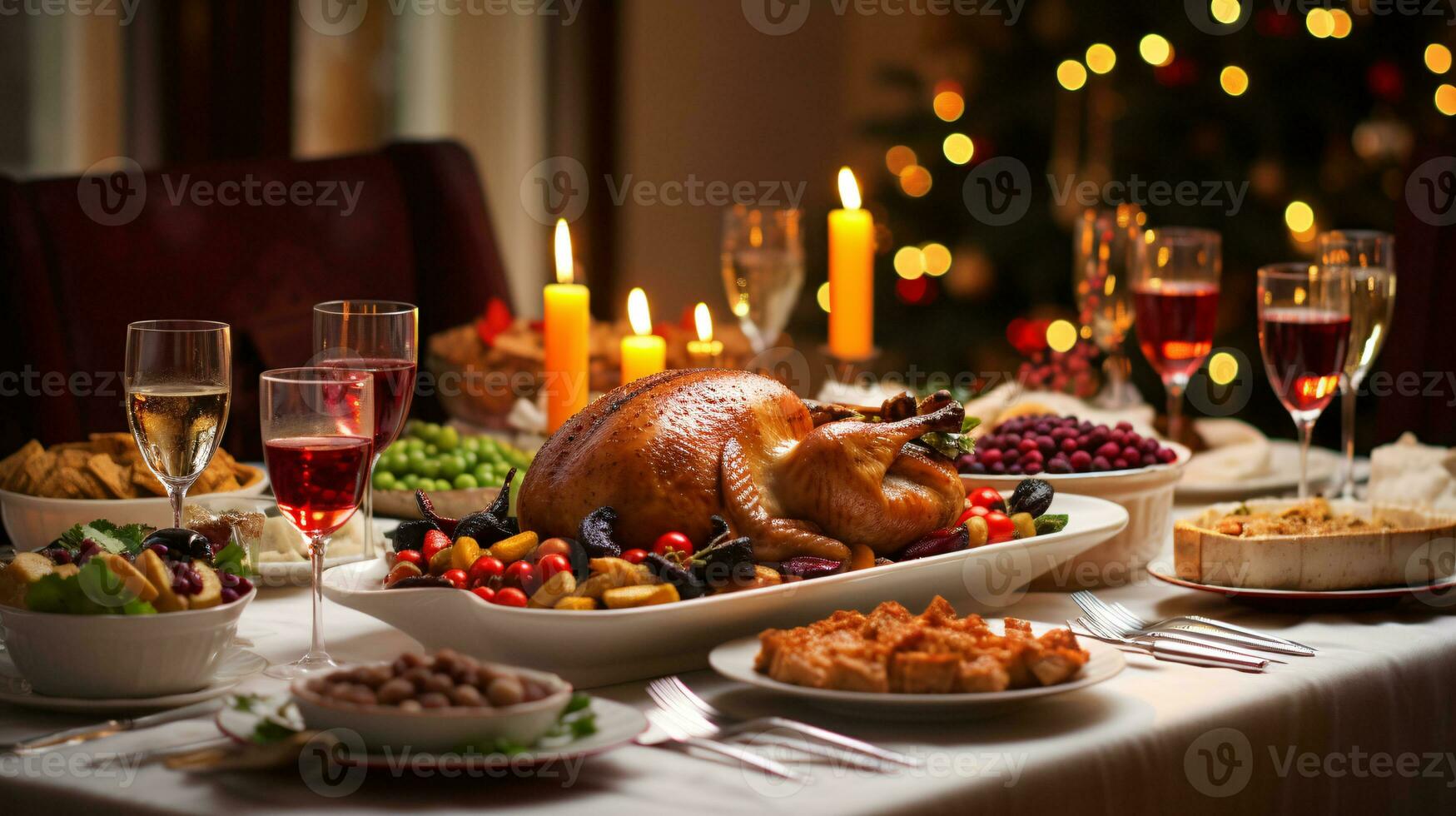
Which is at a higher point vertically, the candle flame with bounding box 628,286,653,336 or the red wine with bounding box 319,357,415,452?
the candle flame with bounding box 628,286,653,336

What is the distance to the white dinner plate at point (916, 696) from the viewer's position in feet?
3.95

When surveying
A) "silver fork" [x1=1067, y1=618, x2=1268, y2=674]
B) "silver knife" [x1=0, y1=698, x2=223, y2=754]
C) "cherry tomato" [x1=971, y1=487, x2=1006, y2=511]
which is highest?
"cherry tomato" [x1=971, y1=487, x2=1006, y2=511]

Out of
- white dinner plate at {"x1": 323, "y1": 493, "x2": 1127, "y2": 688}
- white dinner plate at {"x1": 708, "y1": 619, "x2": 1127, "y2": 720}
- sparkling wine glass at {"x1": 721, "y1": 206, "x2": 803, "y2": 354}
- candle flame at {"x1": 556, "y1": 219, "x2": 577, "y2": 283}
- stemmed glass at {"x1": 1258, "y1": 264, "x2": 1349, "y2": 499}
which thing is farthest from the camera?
sparkling wine glass at {"x1": 721, "y1": 206, "x2": 803, "y2": 354}

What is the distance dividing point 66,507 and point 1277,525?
136cm

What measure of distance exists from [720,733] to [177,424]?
0.67m

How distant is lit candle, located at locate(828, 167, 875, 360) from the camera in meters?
2.51

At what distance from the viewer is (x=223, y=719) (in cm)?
112

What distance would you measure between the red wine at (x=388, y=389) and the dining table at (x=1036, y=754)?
0.66 feet

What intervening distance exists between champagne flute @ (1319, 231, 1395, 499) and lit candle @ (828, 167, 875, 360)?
71cm

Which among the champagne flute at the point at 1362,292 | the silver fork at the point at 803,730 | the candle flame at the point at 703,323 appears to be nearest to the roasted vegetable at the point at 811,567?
the silver fork at the point at 803,730

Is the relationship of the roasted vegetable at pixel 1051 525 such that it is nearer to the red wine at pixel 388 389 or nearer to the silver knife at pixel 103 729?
the red wine at pixel 388 389

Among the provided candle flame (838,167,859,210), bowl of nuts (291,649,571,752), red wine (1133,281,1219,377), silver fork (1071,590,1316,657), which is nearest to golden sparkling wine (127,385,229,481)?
bowl of nuts (291,649,571,752)

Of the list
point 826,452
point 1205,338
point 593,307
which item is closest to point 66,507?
point 826,452

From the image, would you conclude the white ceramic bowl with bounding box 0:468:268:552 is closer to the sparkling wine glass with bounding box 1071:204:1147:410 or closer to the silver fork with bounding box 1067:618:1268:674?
the silver fork with bounding box 1067:618:1268:674
